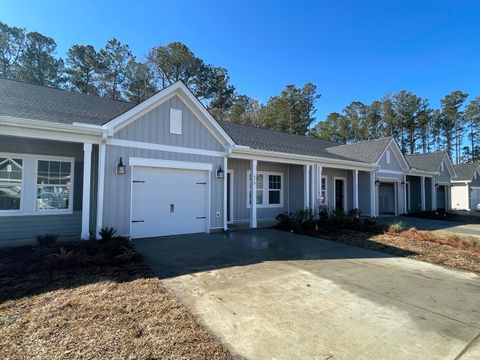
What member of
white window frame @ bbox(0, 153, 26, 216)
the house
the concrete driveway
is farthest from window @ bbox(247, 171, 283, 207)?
white window frame @ bbox(0, 153, 26, 216)

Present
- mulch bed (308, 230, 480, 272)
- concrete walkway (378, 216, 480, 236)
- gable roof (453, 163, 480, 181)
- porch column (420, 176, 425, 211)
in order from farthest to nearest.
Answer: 1. gable roof (453, 163, 480, 181)
2. porch column (420, 176, 425, 211)
3. concrete walkway (378, 216, 480, 236)
4. mulch bed (308, 230, 480, 272)

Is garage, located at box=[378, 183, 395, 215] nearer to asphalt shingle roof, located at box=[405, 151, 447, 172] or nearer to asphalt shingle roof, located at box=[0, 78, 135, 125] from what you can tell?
asphalt shingle roof, located at box=[405, 151, 447, 172]

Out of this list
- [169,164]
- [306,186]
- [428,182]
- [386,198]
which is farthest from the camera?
[428,182]

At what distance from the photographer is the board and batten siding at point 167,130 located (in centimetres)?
788

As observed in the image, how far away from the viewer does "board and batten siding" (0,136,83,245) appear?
24.6ft

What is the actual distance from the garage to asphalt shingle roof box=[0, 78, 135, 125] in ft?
53.0

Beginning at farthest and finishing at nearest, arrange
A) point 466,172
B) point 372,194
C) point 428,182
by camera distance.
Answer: point 466,172 → point 428,182 → point 372,194

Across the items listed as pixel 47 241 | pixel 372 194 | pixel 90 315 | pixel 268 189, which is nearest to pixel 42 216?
pixel 47 241

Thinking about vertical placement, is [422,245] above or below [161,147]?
below

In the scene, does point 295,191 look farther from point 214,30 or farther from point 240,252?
point 214,30

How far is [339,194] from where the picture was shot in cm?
1577

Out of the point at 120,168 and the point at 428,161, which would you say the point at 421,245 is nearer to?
the point at 120,168

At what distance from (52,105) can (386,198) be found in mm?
18714

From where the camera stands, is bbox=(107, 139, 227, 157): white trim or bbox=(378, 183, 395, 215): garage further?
bbox=(378, 183, 395, 215): garage
